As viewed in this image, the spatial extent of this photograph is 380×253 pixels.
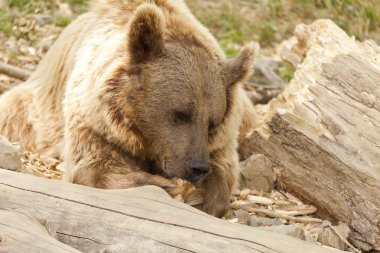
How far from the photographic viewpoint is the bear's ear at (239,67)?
17.3ft

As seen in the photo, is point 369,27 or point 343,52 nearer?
point 343,52

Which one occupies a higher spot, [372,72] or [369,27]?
[372,72]

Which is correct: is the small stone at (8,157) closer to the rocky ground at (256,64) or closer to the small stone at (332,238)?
the rocky ground at (256,64)

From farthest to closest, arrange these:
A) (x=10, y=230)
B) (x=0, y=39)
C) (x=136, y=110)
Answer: (x=0, y=39) → (x=136, y=110) → (x=10, y=230)

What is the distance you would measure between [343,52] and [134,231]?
2846mm

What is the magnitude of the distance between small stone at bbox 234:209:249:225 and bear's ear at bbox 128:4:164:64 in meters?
1.29

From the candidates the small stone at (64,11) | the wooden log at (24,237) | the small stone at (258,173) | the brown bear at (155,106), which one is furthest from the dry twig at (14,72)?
the wooden log at (24,237)

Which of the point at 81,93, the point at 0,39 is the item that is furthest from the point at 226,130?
the point at 0,39

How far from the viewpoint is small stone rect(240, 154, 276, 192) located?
579 cm

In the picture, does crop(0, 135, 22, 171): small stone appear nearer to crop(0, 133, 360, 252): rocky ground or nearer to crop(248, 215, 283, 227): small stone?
crop(0, 133, 360, 252): rocky ground

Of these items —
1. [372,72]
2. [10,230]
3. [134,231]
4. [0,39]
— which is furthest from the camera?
[0,39]

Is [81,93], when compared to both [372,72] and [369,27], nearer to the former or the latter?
[372,72]

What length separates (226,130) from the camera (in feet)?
17.5

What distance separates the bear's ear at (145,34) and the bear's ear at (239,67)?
1.81ft
